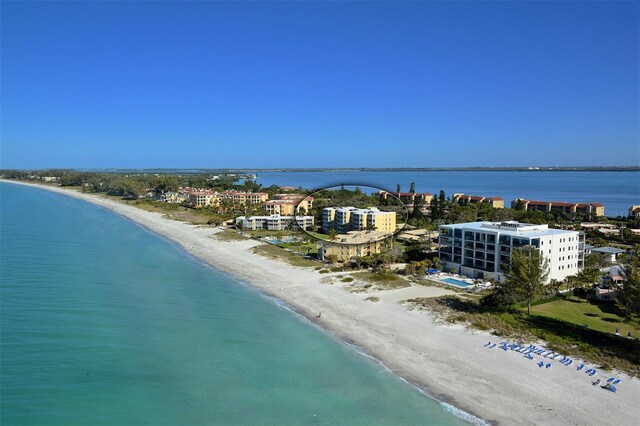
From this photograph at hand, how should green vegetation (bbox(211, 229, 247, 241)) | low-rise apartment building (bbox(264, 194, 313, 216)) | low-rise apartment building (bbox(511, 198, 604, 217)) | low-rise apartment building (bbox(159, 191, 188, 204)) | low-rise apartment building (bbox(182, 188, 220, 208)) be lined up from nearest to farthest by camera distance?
green vegetation (bbox(211, 229, 247, 241)) < low-rise apartment building (bbox(264, 194, 313, 216)) < low-rise apartment building (bbox(511, 198, 604, 217)) < low-rise apartment building (bbox(182, 188, 220, 208)) < low-rise apartment building (bbox(159, 191, 188, 204))

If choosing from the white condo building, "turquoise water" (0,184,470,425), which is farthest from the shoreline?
the white condo building

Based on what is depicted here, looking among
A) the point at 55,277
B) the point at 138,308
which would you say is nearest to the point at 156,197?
the point at 55,277

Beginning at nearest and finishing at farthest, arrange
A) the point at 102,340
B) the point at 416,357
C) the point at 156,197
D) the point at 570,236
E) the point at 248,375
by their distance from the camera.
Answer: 1. the point at 248,375
2. the point at 416,357
3. the point at 102,340
4. the point at 570,236
5. the point at 156,197

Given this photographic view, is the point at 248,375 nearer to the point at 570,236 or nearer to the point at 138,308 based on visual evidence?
the point at 138,308

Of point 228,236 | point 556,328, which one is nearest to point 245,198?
point 228,236

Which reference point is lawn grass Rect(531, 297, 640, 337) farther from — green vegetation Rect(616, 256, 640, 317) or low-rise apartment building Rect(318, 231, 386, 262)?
low-rise apartment building Rect(318, 231, 386, 262)

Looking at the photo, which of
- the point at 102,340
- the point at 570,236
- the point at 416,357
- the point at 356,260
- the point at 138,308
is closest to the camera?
the point at 416,357

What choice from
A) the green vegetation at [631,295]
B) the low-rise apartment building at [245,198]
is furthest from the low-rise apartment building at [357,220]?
the low-rise apartment building at [245,198]
